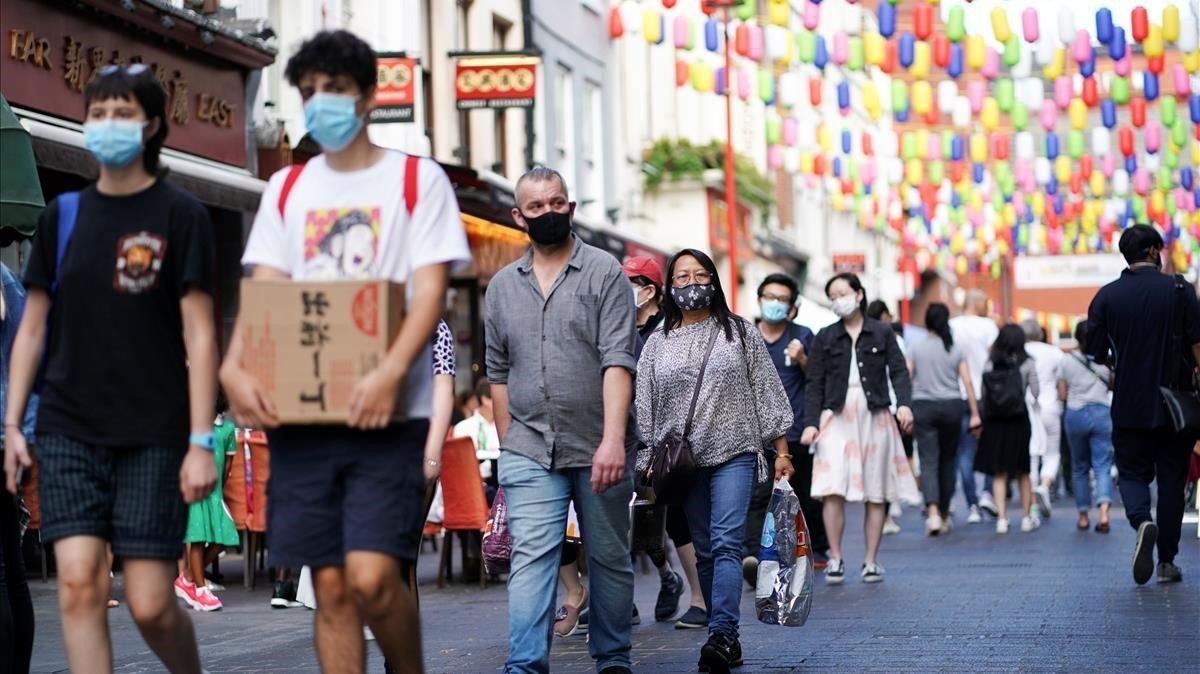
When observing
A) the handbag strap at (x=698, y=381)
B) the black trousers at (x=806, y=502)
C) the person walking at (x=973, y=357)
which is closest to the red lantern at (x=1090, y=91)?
the person walking at (x=973, y=357)

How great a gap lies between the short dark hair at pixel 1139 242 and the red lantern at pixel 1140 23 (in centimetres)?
1380

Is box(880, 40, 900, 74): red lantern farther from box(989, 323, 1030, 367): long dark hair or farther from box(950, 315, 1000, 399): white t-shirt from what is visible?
box(989, 323, 1030, 367): long dark hair

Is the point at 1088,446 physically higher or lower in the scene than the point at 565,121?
lower

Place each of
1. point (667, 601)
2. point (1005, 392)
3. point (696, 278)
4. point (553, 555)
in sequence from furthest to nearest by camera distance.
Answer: point (1005, 392) < point (667, 601) < point (696, 278) < point (553, 555)

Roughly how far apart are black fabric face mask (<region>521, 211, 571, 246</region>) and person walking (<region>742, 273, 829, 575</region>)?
487 centimetres

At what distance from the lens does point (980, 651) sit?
9016mm

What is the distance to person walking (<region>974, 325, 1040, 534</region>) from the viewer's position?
727 inches

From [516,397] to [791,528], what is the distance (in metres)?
2.07

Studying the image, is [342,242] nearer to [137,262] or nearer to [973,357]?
[137,262]

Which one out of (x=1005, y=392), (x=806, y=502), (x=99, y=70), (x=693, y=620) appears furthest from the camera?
(x=1005, y=392)

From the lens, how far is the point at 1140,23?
82.9 ft

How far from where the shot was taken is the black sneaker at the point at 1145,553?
38.7ft

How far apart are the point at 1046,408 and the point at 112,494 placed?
632 inches

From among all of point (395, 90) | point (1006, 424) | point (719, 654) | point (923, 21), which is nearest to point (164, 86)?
point (395, 90)
